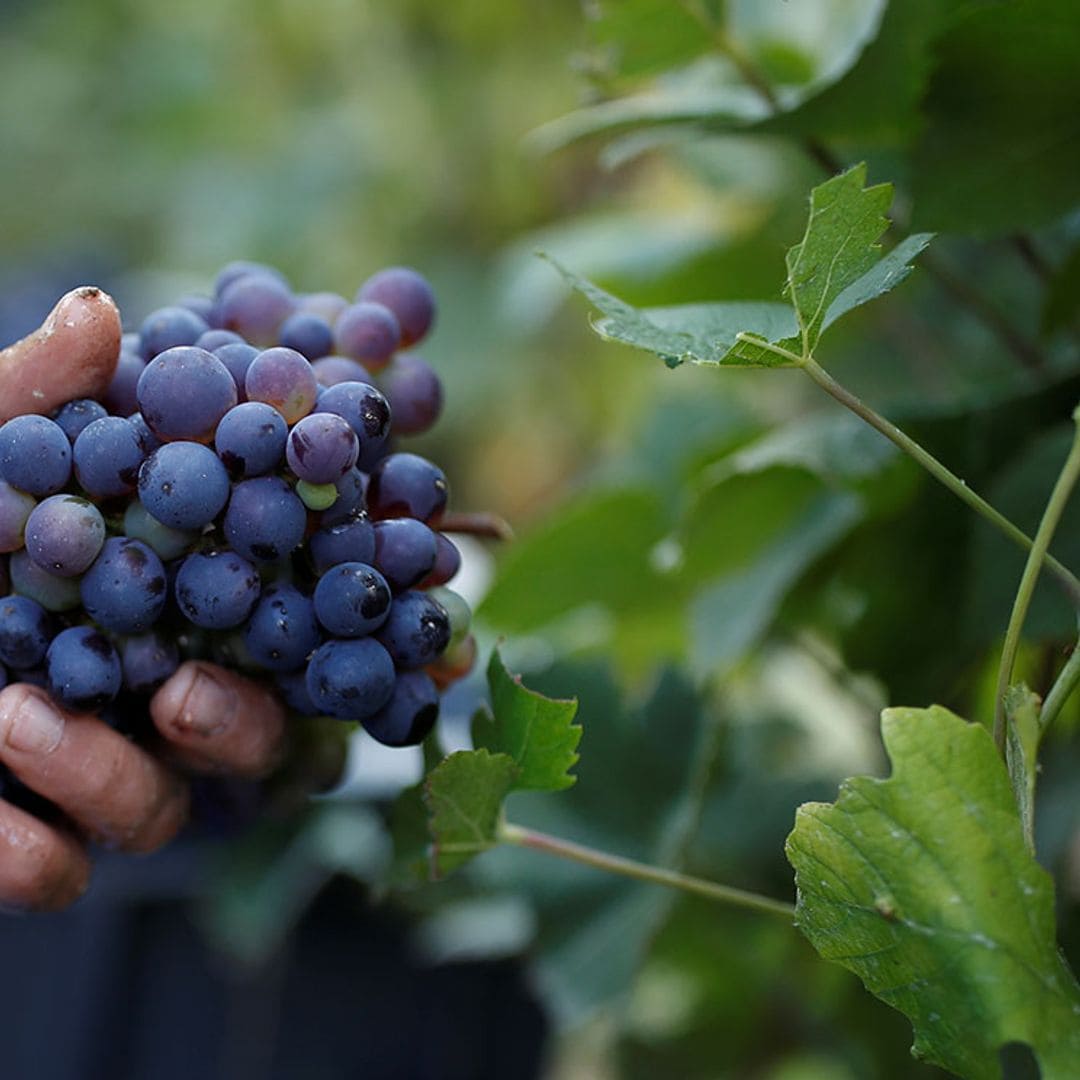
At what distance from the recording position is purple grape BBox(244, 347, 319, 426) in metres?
0.28

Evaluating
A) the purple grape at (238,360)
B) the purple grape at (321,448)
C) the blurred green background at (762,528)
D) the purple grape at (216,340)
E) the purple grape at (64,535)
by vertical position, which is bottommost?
the blurred green background at (762,528)

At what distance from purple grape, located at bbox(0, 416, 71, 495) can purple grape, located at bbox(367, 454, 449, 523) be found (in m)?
0.07

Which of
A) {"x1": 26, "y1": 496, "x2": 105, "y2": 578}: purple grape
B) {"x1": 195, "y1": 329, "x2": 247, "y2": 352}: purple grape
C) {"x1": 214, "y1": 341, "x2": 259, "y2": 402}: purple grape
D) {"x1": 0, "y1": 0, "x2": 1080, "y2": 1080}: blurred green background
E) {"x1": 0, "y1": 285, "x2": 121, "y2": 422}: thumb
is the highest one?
{"x1": 0, "y1": 285, "x2": 121, "y2": 422}: thumb

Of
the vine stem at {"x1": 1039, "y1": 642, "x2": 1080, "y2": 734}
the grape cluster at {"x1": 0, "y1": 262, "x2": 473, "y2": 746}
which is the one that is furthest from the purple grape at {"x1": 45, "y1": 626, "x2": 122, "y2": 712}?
the vine stem at {"x1": 1039, "y1": 642, "x2": 1080, "y2": 734}

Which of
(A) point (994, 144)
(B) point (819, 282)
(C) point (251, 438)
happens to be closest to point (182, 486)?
(C) point (251, 438)

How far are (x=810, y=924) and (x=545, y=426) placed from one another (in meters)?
1.31

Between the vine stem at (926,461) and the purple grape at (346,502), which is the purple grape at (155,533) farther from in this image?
the vine stem at (926,461)

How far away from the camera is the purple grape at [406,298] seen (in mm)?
356

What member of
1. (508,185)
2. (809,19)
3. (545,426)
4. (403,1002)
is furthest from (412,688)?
(508,185)

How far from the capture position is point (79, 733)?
0.30 meters

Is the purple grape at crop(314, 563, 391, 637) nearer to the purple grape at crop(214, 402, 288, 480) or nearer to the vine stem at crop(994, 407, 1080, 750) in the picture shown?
the purple grape at crop(214, 402, 288, 480)

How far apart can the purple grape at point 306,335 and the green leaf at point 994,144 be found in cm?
18

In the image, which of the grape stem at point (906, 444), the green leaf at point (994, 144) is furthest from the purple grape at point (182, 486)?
the green leaf at point (994, 144)

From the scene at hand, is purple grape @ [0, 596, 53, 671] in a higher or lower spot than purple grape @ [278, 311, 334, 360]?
lower
